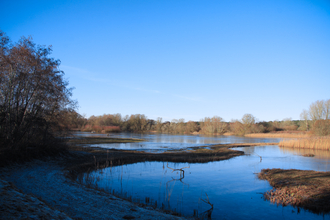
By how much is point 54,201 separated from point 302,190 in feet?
36.0

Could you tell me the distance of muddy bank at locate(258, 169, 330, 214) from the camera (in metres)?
8.24

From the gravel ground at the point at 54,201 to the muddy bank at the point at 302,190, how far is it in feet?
19.7

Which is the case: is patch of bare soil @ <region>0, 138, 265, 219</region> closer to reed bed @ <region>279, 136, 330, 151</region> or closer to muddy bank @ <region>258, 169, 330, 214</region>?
muddy bank @ <region>258, 169, 330, 214</region>

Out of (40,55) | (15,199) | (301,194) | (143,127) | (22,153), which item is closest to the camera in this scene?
(15,199)

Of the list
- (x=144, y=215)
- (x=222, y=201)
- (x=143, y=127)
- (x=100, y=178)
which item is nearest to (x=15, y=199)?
(x=144, y=215)

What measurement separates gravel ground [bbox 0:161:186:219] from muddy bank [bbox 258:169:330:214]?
6.00m

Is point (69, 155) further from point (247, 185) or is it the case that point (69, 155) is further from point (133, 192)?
point (247, 185)

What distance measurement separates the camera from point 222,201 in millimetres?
9078

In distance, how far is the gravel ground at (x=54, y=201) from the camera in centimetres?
472

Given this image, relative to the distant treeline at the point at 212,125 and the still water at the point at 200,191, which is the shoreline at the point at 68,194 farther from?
the distant treeline at the point at 212,125

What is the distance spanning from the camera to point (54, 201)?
678cm

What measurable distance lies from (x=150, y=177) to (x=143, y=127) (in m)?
99.2

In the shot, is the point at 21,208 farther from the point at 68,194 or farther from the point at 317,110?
the point at 317,110

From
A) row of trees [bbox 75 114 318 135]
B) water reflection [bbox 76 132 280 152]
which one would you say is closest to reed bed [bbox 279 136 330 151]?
water reflection [bbox 76 132 280 152]
